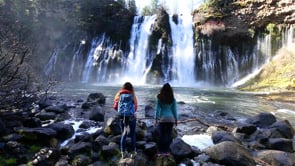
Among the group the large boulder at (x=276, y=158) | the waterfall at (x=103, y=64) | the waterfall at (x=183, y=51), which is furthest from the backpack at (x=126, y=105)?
the waterfall at (x=103, y=64)

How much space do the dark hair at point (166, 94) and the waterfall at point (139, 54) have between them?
3824 centimetres

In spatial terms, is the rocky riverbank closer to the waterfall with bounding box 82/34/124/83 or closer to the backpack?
the backpack

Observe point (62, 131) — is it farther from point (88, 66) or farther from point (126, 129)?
point (88, 66)

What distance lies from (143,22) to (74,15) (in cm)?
1260

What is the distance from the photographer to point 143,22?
5316 cm

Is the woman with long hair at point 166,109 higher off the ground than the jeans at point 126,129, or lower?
higher

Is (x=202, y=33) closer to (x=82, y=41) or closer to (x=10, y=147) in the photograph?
(x=82, y=41)

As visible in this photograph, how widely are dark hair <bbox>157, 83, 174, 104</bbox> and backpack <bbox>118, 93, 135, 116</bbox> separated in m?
0.83

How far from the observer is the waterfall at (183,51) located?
48500 mm

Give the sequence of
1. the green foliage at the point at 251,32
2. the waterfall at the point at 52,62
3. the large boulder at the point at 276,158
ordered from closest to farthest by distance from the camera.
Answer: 1. the large boulder at the point at 276,158
2. the green foliage at the point at 251,32
3. the waterfall at the point at 52,62

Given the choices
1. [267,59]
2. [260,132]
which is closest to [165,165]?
[260,132]

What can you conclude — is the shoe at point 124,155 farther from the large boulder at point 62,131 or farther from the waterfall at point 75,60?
the waterfall at point 75,60

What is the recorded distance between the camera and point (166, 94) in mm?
8711

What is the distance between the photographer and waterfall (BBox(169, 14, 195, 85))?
48.5 meters
